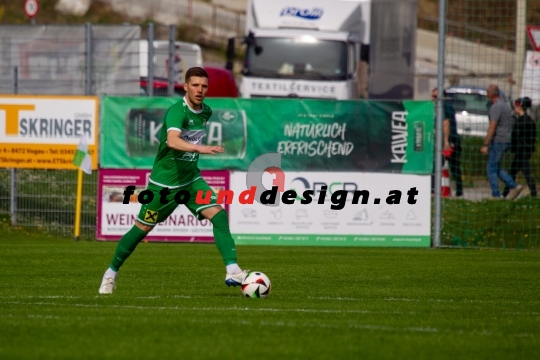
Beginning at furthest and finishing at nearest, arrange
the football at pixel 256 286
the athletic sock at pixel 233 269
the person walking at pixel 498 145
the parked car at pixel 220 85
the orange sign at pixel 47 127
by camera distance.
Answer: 1. the parked car at pixel 220 85
2. the person walking at pixel 498 145
3. the orange sign at pixel 47 127
4. the athletic sock at pixel 233 269
5. the football at pixel 256 286

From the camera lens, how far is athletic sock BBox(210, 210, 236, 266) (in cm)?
1018

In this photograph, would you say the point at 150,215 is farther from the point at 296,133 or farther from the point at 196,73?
the point at 296,133

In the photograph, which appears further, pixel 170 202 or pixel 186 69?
pixel 186 69

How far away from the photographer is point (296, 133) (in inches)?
730

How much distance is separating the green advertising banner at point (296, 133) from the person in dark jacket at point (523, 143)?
6.99 feet

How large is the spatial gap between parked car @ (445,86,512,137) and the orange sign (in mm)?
6831

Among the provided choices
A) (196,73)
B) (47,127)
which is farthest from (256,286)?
(47,127)

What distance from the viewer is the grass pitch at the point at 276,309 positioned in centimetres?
717

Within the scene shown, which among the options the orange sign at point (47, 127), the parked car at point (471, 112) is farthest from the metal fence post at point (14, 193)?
the parked car at point (471, 112)

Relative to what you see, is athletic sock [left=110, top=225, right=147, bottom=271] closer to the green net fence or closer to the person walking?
the green net fence

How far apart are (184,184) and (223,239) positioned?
0.68 meters

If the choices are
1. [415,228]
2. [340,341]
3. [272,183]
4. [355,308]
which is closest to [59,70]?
[272,183]

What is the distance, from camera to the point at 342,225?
18.3 metres

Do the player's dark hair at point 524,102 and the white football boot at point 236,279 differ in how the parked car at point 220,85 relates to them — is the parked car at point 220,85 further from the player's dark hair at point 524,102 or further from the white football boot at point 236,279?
the white football boot at point 236,279
